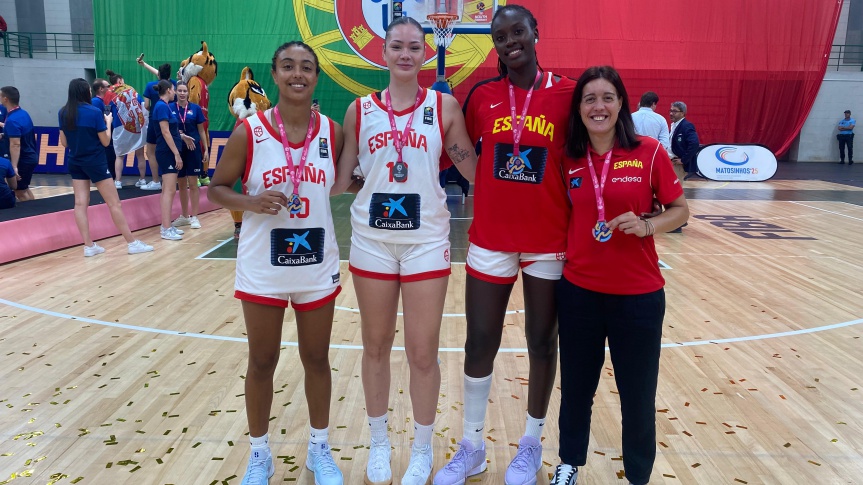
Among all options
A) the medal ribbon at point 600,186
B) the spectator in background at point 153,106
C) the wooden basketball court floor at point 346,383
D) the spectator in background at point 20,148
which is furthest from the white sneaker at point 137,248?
the medal ribbon at point 600,186

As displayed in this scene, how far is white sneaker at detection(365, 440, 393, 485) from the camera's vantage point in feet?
8.09

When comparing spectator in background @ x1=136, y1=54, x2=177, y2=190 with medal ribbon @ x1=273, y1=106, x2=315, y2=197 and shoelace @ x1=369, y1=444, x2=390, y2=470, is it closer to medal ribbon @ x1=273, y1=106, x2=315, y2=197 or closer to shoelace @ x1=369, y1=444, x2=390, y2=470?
medal ribbon @ x1=273, y1=106, x2=315, y2=197

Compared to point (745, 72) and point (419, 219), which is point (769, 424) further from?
point (745, 72)

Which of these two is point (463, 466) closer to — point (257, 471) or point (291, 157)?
point (257, 471)

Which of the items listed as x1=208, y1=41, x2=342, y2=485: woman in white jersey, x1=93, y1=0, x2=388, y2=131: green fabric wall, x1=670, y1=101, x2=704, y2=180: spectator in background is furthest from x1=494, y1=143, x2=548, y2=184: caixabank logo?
x1=93, y1=0, x2=388, y2=131: green fabric wall

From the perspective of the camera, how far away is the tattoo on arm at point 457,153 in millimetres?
2470

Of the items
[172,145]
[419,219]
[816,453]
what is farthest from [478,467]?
[172,145]

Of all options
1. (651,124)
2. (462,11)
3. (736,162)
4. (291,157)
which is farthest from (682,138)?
(291,157)

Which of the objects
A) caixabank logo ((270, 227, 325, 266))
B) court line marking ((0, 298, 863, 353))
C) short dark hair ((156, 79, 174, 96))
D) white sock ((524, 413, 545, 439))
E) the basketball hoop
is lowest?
court line marking ((0, 298, 863, 353))

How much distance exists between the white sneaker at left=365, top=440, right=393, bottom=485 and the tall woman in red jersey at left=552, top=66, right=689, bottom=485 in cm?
82

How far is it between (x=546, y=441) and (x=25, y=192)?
896 cm

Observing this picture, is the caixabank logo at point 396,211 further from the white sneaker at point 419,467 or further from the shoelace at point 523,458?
the shoelace at point 523,458

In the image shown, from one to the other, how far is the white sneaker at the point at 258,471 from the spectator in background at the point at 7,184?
6789mm

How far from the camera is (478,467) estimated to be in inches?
102
